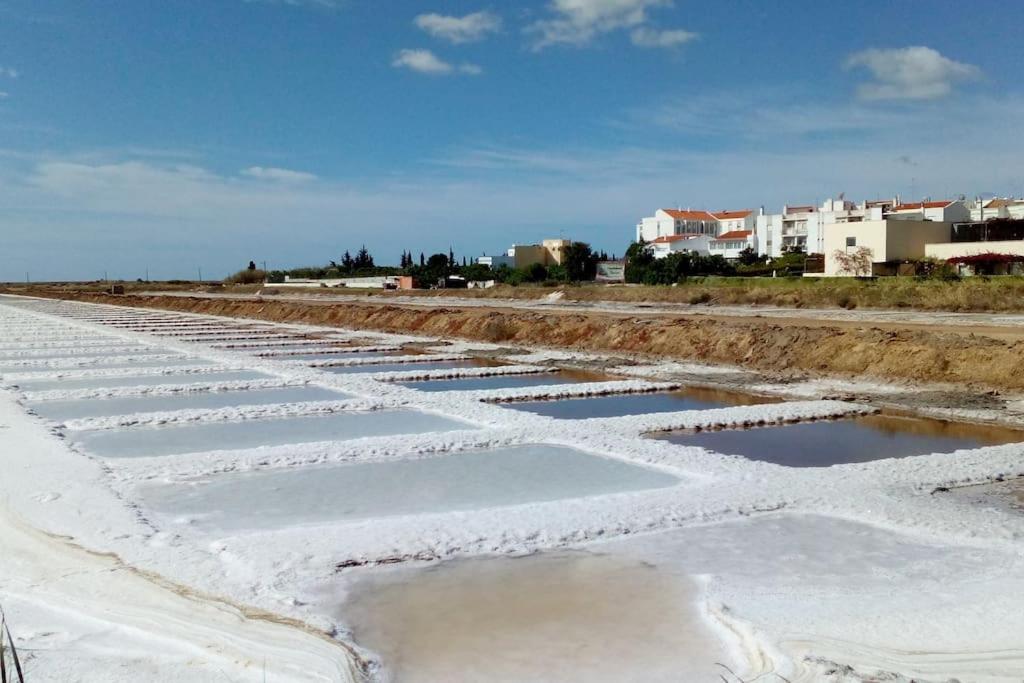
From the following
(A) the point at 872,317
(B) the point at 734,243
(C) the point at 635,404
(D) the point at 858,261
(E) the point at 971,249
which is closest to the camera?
(C) the point at 635,404

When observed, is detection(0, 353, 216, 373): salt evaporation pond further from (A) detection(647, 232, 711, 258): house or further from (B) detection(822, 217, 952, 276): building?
(A) detection(647, 232, 711, 258): house

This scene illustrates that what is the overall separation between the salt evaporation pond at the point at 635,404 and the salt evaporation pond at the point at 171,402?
2.25m

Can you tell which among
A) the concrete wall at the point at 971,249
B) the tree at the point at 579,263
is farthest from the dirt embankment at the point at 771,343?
the tree at the point at 579,263

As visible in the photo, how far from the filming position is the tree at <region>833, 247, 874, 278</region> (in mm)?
41875

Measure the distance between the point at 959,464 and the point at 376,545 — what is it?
13.0ft

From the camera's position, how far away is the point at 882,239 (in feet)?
139

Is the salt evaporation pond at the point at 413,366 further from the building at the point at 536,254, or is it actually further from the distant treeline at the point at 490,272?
the building at the point at 536,254

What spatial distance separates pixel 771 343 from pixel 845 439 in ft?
19.7

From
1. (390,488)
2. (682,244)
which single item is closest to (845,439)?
(390,488)

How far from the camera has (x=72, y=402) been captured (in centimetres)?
977

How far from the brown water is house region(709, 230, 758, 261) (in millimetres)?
62961

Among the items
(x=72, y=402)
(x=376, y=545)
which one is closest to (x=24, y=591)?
(x=376, y=545)

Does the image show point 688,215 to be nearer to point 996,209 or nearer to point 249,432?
point 996,209

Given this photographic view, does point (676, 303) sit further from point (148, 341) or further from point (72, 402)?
point (72, 402)
